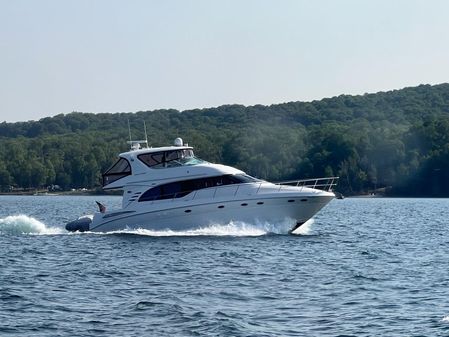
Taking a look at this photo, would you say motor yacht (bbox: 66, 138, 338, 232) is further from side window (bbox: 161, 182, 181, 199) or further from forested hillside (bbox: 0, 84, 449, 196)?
forested hillside (bbox: 0, 84, 449, 196)

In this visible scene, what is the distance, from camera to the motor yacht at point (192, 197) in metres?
43.8

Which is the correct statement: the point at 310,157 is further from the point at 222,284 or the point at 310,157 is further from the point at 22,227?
the point at 222,284

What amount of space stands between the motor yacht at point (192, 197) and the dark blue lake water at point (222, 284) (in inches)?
27.0

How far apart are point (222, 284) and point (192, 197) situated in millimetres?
14721

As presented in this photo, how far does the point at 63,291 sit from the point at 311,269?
29.1 ft

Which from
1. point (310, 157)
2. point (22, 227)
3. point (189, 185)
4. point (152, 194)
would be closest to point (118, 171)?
point (152, 194)

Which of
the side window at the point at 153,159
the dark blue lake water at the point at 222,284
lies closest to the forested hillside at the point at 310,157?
the dark blue lake water at the point at 222,284

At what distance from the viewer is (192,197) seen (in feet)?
144

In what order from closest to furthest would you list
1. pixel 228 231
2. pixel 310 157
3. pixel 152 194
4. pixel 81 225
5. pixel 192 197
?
pixel 192 197 < pixel 228 231 < pixel 152 194 < pixel 81 225 < pixel 310 157

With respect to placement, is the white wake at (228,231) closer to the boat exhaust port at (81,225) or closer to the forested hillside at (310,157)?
the boat exhaust port at (81,225)

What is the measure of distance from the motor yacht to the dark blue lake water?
69 centimetres

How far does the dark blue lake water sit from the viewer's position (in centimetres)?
2297

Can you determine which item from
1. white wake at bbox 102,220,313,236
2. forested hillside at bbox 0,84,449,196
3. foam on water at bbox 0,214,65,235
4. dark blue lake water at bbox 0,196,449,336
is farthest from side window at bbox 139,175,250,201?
forested hillside at bbox 0,84,449,196

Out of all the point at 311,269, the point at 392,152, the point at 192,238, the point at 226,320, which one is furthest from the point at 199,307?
the point at 392,152
